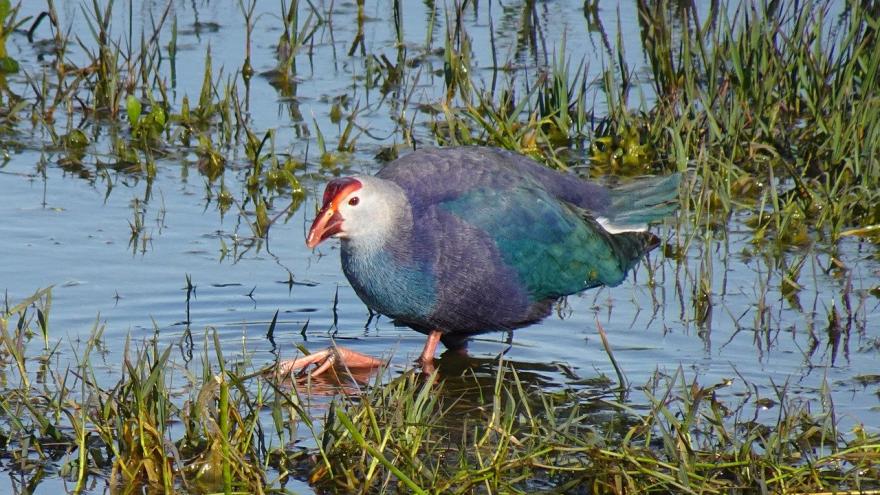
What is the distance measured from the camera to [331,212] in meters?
4.75

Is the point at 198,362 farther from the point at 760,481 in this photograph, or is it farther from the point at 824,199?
the point at 824,199

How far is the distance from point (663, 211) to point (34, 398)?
232 cm

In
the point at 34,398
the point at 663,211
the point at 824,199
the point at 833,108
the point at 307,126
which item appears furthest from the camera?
the point at 307,126

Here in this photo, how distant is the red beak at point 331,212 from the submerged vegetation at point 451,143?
0.48m

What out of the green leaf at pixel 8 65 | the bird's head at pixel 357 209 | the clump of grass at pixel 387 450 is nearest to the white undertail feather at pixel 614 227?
the bird's head at pixel 357 209

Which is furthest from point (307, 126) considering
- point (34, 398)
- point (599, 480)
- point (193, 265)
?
point (599, 480)

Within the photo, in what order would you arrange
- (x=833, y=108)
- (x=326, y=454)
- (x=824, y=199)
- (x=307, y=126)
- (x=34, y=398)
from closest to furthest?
(x=326, y=454) < (x=34, y=398) < (x=824, y=199) < (x=833, y=108) < (x=307, y=126)

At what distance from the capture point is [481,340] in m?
5.37

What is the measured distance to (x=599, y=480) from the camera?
11.6 feet

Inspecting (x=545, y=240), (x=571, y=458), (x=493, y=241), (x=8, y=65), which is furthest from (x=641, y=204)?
(x=8, y=65)

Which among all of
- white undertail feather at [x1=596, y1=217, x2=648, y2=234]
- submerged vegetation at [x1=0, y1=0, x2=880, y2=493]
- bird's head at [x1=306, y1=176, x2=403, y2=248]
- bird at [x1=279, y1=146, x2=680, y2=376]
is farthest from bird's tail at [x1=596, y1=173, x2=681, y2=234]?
bird's head at [x1=306, y1=176, x2=403, y2=248]

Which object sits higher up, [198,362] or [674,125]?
[674,125]

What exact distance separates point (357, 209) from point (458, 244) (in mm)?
335

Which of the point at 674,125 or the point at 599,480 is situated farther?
the point at 674,125
